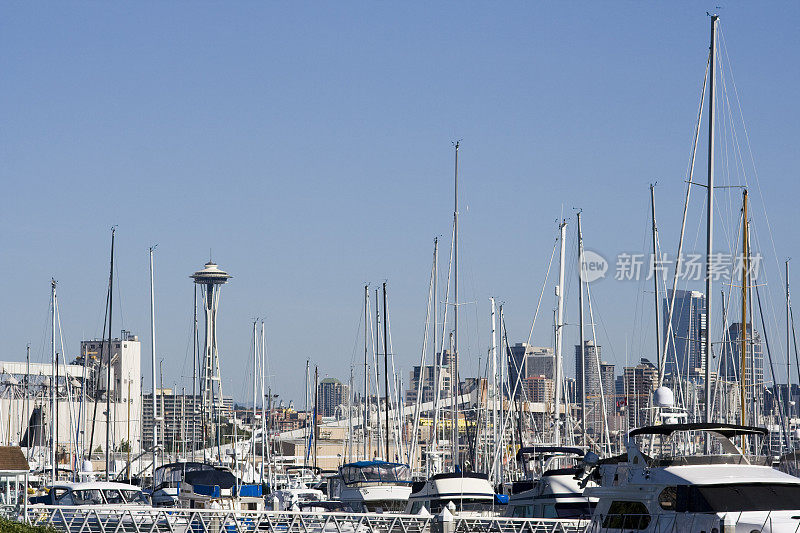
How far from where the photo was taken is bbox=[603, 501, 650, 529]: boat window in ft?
71.1

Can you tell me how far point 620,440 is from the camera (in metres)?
67.4

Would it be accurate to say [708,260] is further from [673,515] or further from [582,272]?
[582,272]

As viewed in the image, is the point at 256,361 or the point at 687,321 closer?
the point at 687,321

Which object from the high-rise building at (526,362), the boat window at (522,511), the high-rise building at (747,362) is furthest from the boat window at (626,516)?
the high-rise building at (526,362)

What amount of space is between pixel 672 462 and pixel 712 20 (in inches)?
664

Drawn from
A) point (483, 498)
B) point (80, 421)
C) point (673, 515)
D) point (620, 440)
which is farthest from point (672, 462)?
point (80, 421)

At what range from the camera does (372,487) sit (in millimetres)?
38219

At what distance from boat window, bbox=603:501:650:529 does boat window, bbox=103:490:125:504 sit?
21.3 meters

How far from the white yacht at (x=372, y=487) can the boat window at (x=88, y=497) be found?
8.01m

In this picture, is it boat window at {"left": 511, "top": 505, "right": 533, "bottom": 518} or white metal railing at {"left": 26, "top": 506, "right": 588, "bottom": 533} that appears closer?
white metal railing at {"left": 26, "top": 506, "right": 588, "bottom": 533}

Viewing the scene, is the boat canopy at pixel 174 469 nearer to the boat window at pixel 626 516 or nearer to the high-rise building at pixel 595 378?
the high-rise building at pixel 595 378

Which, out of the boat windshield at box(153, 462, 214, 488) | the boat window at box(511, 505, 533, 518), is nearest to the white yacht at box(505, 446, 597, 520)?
the boat window at box(511, 505, 533, 518)

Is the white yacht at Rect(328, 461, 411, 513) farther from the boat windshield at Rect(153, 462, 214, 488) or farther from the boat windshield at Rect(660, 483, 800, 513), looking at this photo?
the boat windshield at Rect(660, 483, 800, 513)

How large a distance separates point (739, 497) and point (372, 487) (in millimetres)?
19439
